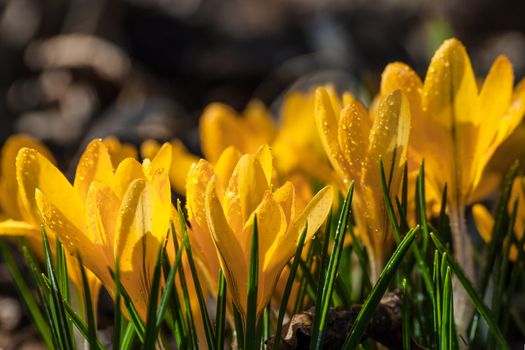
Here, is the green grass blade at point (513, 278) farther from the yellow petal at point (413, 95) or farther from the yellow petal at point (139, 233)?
the yellow petal at point (139, 233)

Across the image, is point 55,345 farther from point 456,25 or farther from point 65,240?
point 456,25

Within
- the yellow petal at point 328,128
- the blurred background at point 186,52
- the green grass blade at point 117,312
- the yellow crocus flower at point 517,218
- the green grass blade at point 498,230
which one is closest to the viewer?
the green grass blade at point 117,312

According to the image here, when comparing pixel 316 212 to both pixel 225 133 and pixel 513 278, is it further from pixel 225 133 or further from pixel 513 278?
pixel 225 133

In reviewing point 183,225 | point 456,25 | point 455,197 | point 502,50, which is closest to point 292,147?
point 455,197

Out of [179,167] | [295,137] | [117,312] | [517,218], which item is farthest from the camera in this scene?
[295,137]

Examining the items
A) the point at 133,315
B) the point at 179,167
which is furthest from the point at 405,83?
the point at 179,167

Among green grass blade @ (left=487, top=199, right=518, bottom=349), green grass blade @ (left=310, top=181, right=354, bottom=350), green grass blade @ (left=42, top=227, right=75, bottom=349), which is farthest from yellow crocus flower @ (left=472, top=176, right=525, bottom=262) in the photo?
green grass blade @ (left=42, top=227, right=75, bottom=349)

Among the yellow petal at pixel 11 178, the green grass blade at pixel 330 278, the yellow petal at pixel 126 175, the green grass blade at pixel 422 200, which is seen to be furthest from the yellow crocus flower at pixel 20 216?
the green grass blade at pixel 422 200
